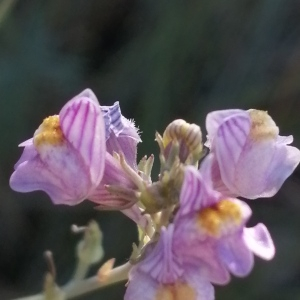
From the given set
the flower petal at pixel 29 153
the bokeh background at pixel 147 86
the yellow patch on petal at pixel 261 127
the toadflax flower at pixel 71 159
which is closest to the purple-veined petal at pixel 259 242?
the yellow patch on petal at pixel 261 127

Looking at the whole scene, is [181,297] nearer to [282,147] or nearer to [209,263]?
[209,263]

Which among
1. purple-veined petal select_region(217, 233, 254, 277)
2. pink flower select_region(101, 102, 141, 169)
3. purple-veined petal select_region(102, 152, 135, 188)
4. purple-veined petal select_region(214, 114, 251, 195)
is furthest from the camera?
pink flower select_region(101, 102, 141, 169)

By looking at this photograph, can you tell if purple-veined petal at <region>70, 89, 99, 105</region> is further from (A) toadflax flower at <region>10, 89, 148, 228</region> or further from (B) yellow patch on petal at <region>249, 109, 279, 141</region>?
(B) yellow patch on petal at <region>249, 109, 279, 141</region>

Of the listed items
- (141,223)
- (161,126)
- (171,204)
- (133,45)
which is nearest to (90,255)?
(141,223)

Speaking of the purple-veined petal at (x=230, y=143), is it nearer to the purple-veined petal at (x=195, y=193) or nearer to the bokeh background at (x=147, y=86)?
the purple-veined petal at (x=195, y=193)

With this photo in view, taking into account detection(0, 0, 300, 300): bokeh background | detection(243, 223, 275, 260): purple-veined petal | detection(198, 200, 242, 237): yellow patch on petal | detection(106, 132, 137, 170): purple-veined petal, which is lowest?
detection(0, 0, 300, 300): bokeh background

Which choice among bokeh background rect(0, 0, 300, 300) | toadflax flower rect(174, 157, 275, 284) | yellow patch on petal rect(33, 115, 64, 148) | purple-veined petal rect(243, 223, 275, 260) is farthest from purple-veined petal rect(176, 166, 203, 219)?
bokeh background rect(0, 0, 300, 300)

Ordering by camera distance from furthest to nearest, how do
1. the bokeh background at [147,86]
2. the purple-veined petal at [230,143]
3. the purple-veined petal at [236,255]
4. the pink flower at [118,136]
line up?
the bokeh background at [147,86]
the pink flower at [118,136]
the purple-veined petal at [230,143]
the purple-veined petal at [236,255]
